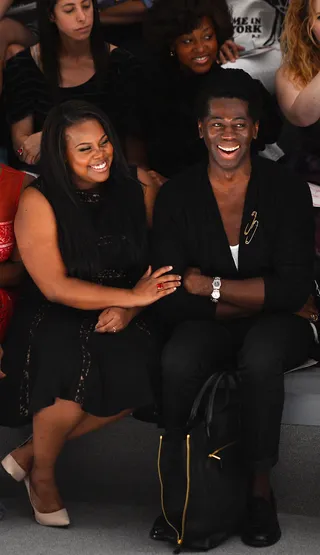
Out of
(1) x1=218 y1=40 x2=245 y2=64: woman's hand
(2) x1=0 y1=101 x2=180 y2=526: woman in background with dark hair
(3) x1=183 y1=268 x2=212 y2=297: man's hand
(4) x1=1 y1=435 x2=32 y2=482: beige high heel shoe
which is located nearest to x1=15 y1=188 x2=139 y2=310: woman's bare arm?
(2) x1=0 y1=101 x2=180 y2=526: woman in background with dark hair

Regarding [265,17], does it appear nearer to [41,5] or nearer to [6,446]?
[41,5]

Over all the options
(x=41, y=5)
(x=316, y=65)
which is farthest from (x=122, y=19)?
(x=316, y=65)

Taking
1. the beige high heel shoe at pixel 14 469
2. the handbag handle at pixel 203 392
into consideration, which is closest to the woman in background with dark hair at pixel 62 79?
the beige high heel shoe at pixel 14 469

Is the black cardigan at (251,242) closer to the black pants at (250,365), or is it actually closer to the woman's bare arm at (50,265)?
the black pants at (250,365)

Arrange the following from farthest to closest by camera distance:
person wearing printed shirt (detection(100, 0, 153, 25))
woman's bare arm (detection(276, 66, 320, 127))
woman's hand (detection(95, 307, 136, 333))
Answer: person wearing printed shirt (detection(100, 0, 153, 25)) → woman's bare arm (detection(276, 66, 320, 127)) → woman's hand (detection(95, 307, 136, 333))

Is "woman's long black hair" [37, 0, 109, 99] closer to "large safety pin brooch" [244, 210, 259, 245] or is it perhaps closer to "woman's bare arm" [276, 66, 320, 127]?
"woman's bare arm" [276, 66, 320, 127]

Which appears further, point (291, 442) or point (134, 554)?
point (291, 442)

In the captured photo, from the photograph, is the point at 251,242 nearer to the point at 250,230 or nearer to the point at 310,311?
the point at 250,230

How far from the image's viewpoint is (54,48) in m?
3.88

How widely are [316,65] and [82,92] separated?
77 centimetres

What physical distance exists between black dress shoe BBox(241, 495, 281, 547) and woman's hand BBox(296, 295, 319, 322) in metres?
0.56

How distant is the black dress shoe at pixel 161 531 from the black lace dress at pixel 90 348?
32cm

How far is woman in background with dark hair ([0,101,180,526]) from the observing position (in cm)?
322

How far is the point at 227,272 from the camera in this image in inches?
132
